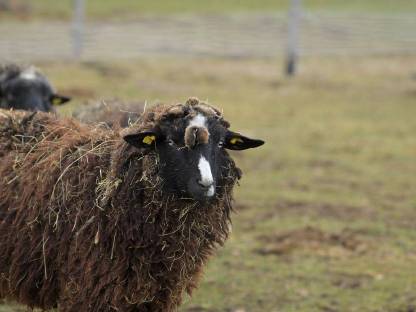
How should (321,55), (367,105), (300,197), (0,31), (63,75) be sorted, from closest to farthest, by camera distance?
(300,197) < (367,105) < (63,75) < (0,31) < (321,55)

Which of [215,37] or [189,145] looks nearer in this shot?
[189,145]

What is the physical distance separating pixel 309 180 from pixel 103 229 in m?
7.31

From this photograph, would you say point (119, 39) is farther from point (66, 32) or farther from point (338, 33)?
point (338, 33)

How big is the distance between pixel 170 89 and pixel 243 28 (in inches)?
325

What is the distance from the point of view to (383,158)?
573 inches

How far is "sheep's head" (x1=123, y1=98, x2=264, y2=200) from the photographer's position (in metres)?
5.66

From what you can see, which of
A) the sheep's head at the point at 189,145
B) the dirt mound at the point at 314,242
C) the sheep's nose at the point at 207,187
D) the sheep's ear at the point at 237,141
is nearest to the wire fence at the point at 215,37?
the dirt mound at the point at 314,242

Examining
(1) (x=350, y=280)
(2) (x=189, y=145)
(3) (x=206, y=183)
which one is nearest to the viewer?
(3) (x=206, y=183)

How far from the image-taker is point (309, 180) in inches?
508

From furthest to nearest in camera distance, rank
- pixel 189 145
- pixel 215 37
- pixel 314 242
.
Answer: pixel 215 37, pixel 314 242, pixel 189 145

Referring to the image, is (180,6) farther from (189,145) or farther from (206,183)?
(206,183)

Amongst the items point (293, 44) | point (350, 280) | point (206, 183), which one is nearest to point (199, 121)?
point (206, 183)

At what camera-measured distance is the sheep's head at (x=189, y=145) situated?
5659 mm

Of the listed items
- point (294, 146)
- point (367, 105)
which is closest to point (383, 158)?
point (294, 146)
